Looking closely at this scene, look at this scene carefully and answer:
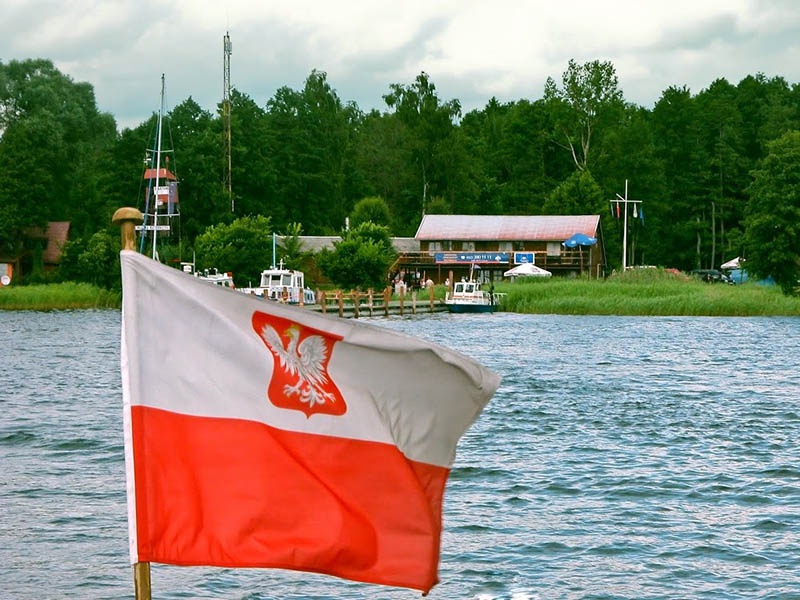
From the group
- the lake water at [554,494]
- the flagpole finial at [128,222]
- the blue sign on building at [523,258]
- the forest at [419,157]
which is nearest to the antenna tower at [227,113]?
the forest at [419,157]

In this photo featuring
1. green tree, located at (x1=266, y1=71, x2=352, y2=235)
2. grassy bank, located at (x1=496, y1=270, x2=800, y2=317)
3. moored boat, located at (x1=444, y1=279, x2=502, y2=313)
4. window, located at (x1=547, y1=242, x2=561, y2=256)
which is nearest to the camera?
grassy bank, located at (x1=496, y1=270, x2=800, y2=317)

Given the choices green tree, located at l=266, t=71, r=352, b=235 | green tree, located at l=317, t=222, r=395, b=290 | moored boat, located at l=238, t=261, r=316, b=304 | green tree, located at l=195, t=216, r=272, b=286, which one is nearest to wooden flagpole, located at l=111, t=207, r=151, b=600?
moored boat, located at l=238, t=261, r=316, b=304

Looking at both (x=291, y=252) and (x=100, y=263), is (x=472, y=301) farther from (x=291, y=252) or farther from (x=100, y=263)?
(x=100, y=263)

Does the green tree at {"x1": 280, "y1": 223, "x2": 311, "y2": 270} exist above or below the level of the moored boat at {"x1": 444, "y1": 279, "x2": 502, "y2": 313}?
above

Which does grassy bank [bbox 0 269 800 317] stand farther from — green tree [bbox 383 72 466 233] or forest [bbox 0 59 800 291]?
green tree [bbox 383 72 466 233]

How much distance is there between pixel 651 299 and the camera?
80.2 meters

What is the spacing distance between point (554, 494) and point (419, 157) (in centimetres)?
10426

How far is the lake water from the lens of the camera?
14.1 meters

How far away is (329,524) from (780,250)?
85011 mm

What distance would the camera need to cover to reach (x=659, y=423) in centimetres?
2873

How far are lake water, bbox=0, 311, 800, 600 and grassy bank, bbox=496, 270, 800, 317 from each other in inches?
1415

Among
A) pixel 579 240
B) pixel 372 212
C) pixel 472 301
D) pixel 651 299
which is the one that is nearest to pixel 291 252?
pixel 472 301

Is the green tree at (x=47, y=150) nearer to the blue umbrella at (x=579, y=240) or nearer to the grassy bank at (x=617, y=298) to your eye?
the grassy bank at (x=617, y=298)

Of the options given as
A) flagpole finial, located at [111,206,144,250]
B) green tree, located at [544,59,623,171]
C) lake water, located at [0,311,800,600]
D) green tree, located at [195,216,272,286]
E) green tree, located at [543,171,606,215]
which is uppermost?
green tree, located at [544,59,623,171]
